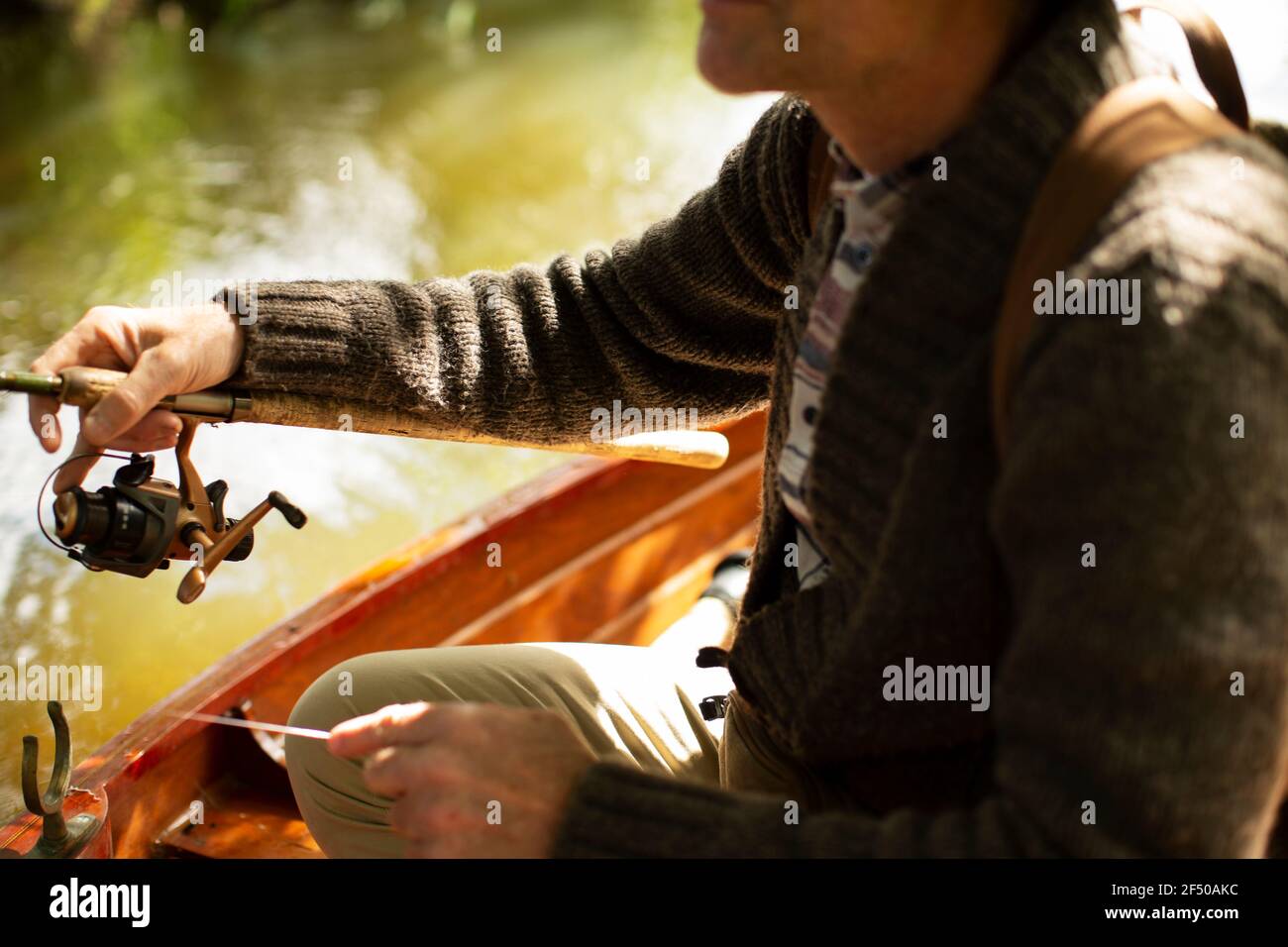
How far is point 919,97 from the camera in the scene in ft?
4.08

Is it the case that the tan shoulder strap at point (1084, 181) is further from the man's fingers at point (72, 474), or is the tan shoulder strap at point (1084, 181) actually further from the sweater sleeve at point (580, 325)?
the man's fingers at point (72, 474)

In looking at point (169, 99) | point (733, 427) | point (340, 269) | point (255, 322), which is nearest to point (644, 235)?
point (255, 322)

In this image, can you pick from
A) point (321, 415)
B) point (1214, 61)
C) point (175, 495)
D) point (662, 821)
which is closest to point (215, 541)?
point (175, 495)

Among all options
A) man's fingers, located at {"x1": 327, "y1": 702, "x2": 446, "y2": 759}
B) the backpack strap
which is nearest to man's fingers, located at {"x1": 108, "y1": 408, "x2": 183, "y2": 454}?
man's fingers, located at {"x1": 327, "y1": 702, "x2": 446, "y2": 759}

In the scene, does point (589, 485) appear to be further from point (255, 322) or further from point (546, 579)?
point (255, 322)

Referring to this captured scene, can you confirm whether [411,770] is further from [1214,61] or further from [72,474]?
[1214,61]

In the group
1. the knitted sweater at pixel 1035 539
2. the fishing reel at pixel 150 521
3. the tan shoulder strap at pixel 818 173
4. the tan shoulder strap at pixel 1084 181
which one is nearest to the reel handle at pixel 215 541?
the fishing reel at pixel 150 521

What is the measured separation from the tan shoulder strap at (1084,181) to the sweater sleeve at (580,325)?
20.3 inches

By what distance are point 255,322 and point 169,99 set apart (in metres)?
6.04

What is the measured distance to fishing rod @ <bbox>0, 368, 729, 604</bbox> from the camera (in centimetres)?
152

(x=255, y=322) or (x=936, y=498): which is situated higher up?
(x=255, y=322)

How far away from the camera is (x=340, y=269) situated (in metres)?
5.46

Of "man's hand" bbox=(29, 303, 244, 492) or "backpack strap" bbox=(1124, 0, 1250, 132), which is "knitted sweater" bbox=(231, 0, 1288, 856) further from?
"man's hand" bbox=(29, 303, 244, 492)

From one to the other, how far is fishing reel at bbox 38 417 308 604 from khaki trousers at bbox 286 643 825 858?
218mm
